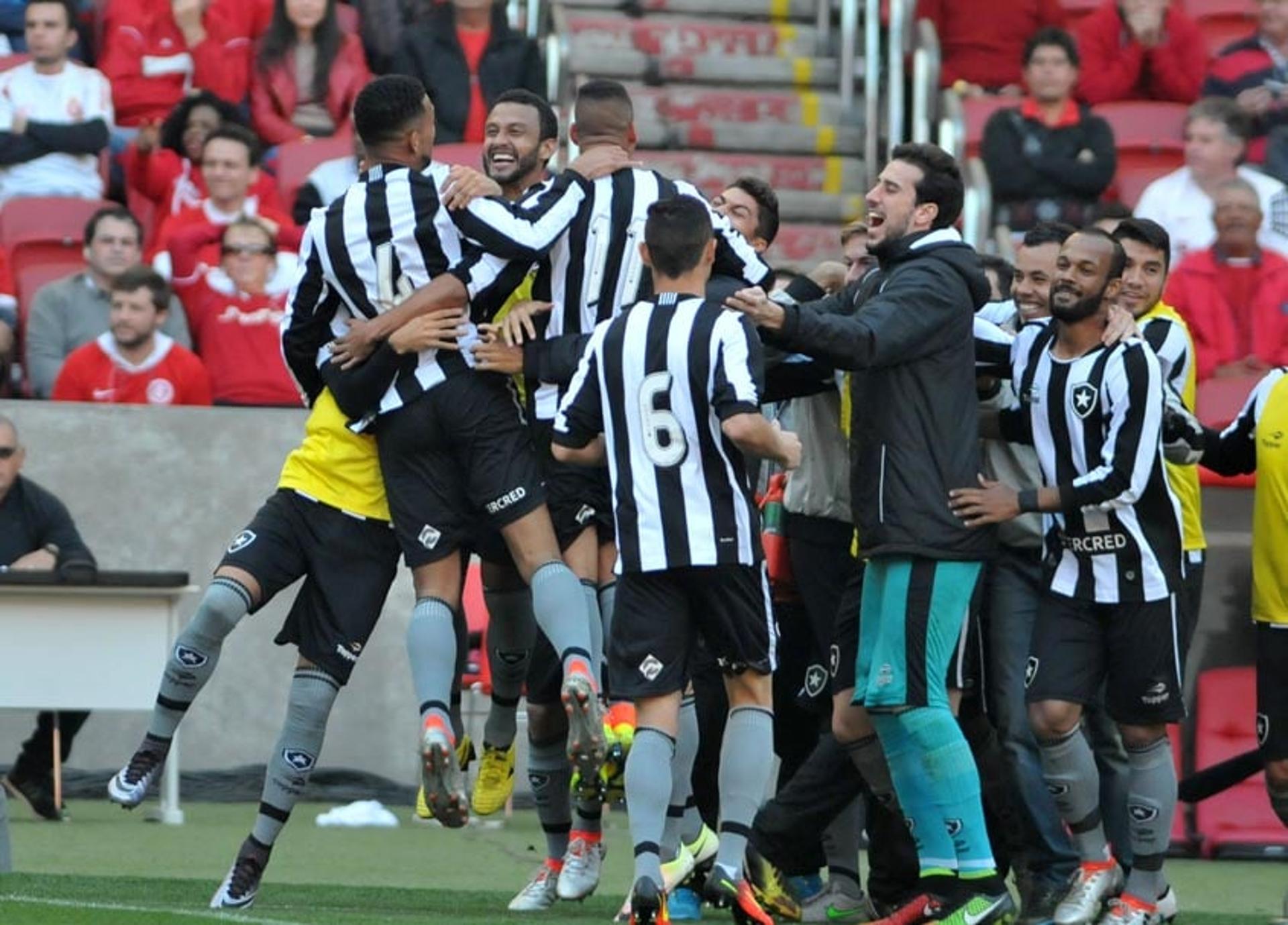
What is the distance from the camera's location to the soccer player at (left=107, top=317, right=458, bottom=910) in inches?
317

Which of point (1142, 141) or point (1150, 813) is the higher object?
Result: point (1142, 141)

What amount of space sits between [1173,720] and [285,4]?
735 cm

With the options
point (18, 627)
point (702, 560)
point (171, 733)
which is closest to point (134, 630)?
point (18, 627)

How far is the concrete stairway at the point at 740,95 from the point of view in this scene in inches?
562

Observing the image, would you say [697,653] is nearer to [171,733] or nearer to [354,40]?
[171,733]

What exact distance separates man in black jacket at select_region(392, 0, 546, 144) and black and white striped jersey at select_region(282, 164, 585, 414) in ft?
18.6

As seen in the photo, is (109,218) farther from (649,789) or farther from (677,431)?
(649,789)

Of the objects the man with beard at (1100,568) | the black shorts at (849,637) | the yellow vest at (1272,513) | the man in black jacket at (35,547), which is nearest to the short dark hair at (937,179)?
the man with beard at (1100,568)

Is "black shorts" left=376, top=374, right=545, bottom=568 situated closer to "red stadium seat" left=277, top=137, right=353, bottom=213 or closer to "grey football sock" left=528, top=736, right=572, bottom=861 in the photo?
"grey football sock" left=528, top=736, right=572, bottom=861

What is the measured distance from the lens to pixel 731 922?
8289 millimetres

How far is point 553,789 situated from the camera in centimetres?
846

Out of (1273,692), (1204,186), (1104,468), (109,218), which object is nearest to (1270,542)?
(1273,692)

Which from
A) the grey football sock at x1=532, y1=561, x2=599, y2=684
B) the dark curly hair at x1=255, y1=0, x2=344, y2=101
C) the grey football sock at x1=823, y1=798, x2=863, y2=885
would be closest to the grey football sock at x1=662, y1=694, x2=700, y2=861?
the grey football sock at x1=532, y1=561, x2=599, y2=684

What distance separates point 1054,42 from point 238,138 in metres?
3.94
